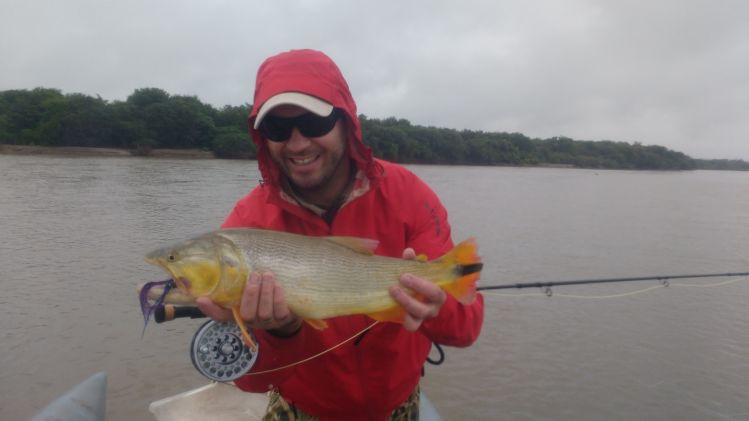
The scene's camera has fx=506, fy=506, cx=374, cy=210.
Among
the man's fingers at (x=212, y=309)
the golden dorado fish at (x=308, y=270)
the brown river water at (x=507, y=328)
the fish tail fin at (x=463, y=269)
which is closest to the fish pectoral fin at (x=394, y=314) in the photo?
the golden dorado fish at (x=308, y=270)

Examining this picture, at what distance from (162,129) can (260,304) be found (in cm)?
7103

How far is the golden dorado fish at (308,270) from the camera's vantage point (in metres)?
2.68

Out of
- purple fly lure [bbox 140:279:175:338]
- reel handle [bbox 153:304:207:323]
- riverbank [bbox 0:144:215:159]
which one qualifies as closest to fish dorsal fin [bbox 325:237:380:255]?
purple fly lure [bbox 140:279:175:338]

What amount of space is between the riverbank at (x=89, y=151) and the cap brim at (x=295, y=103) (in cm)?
5896

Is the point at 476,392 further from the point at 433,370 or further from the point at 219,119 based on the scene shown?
the point at 219,119

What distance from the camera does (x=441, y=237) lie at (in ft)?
10.9

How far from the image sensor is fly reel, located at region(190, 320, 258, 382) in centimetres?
326

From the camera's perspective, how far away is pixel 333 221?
10.9ft

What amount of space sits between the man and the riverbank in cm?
5877

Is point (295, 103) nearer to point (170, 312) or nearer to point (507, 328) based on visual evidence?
point (170, 312)

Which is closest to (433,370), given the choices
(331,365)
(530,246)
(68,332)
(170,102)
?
(331,365)

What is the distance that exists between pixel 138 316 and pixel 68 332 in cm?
113

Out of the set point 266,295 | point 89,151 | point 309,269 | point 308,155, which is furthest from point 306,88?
point 89,151

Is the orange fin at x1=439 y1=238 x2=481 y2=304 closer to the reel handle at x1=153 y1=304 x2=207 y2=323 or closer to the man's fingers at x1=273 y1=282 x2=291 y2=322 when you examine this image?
the man's fingers at x1=273 y1=282 x2=291 y2=322
